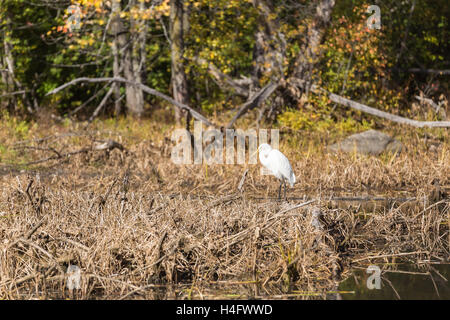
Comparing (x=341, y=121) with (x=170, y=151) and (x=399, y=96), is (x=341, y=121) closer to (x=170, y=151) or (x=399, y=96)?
(x=399, y=96)

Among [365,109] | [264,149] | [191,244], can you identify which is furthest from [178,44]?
[191,244]

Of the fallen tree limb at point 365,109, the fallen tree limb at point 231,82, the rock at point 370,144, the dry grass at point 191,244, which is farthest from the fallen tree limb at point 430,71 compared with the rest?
the dry grass at point 191,244

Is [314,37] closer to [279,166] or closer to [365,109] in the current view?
[365,109]

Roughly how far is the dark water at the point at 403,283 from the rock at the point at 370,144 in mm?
5594

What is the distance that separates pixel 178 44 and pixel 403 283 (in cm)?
963

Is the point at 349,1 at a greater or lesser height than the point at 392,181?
greater

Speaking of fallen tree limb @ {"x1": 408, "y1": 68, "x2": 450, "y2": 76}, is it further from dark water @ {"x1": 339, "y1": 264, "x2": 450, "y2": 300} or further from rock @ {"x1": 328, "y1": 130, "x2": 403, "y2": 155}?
dark water @ {"x1": 339, "y1": 264, "x2": 450, "y2": 300}

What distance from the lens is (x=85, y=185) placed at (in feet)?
31.7

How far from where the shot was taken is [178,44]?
1424 centimetres

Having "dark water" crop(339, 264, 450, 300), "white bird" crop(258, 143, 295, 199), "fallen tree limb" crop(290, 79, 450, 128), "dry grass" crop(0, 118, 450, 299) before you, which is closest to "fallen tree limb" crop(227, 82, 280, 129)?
"fallen tree limb" crop(290, 79, 450, 128)

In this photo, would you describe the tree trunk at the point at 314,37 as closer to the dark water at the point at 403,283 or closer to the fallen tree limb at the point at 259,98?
the fallen tree limb at the point at 259,98

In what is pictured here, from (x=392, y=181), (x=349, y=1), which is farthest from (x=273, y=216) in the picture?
(x=349, y=1)

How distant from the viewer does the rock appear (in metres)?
11.7
